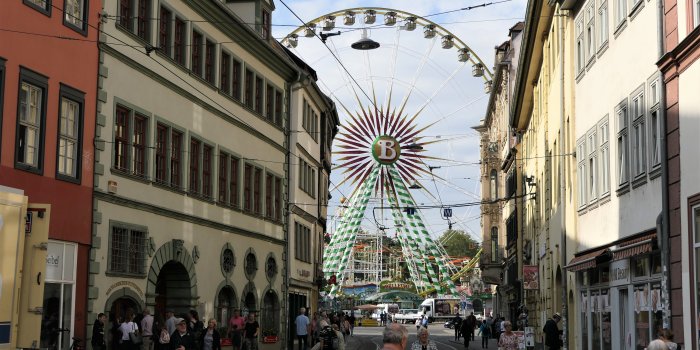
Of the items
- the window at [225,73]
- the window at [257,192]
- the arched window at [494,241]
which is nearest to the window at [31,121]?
the window at [225,73]

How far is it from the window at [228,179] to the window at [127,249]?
7.58 meters

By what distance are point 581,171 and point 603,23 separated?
4.50 meters

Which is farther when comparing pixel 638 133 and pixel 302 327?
pixel 302 327

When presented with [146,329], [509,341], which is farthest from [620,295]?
[146,329]

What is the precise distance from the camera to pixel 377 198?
234ft

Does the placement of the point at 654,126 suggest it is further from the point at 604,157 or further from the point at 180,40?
the point at 180,40

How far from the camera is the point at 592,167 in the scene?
2711 centimetres

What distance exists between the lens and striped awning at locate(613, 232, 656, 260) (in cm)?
2033

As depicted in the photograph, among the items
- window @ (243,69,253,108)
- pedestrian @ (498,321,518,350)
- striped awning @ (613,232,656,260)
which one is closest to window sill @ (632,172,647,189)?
striped awning @ (613,232,656,260)

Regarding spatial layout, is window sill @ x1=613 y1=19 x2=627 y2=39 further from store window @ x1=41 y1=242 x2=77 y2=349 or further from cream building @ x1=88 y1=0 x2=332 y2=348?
store window @ x1=41 y1=242 x2=77 y2=349

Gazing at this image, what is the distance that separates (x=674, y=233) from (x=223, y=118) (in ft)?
72.6

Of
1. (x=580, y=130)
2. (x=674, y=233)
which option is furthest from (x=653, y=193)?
(x=580, y=130)

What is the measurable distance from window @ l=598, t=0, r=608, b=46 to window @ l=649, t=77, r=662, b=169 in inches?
192

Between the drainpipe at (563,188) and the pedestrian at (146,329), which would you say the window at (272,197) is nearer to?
the pedestrian at (146,329)
